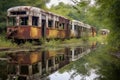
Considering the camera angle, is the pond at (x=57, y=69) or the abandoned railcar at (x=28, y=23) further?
the abandoned railcar at (x=28, y=23)

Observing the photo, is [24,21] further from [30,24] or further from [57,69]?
[57,69]

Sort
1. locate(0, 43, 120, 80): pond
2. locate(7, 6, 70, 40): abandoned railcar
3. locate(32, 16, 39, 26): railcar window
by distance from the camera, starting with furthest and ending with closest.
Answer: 1. locate(32, 16, 39, 26): railcar window
2. locate(7, 6, 70, 40): abandoned railcar
3. locate(0, 43, 120, 80): pond

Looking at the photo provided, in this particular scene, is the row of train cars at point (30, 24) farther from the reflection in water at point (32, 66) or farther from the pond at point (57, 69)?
the pond at point (57, 69)

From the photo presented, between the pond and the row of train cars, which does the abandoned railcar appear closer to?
the row of train cars

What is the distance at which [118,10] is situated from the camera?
13.1 metres

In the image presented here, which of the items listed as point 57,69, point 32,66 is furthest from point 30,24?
point 57,69

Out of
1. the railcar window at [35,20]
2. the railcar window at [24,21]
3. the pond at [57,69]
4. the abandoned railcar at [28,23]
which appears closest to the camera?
the pond at [57,69]

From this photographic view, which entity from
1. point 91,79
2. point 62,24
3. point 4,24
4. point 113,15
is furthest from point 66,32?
point 91,79

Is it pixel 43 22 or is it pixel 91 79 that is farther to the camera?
pixel 43 22

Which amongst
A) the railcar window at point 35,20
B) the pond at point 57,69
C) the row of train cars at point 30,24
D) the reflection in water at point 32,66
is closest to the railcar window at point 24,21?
the row of train cars at point 30,24

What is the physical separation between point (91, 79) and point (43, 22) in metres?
17.9

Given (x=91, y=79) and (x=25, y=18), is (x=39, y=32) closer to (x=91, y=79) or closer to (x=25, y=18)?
(x=25, y=18)

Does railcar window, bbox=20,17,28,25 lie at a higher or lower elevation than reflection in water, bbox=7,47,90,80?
higher

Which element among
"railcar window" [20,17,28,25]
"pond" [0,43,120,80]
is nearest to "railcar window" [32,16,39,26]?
"railcar window" [20,17,28,25]
